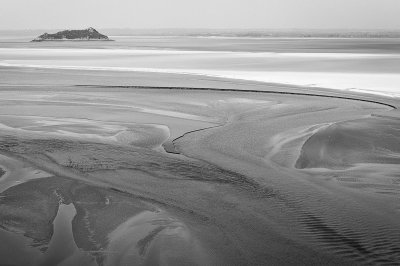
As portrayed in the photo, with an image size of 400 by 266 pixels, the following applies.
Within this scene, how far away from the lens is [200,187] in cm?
669

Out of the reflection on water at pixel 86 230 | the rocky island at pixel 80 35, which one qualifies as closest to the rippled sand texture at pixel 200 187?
the reflection on water at pixel 86 230

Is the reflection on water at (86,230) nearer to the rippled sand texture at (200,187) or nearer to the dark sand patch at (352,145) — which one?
the rippled sand texture at (200,187)

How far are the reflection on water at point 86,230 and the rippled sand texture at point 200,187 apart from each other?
1cm

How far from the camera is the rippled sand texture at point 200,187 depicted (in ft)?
15.7

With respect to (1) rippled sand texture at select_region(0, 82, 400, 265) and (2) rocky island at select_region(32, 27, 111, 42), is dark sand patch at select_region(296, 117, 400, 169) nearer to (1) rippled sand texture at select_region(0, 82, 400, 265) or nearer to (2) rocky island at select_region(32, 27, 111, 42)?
(1) rippled sand texture at select_region(0, 82, 400, 265)

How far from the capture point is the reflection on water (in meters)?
4.60

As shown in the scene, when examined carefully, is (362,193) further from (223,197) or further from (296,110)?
(296,110)

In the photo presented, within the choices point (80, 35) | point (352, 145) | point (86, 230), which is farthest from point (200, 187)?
point (80, 35)

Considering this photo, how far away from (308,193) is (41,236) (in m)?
3.27

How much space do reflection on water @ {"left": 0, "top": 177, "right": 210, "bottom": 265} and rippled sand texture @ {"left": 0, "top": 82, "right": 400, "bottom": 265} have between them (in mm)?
14

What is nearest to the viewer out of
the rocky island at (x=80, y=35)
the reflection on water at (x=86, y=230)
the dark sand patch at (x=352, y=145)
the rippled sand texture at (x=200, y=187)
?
the reflection on water at (x=86, y=230)

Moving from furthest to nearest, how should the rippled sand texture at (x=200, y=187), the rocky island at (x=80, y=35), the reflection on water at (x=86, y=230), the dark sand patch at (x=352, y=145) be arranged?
the rocky island at (x=80, y=35)
the dark sand patch at (x=352, y=145)
the rippled sand texture at (x=200, y=187)
the reflection on water at (x=86, y=230)

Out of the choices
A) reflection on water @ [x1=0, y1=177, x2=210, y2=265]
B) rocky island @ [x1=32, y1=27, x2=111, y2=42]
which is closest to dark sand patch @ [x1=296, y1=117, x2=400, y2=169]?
reflection on water @ [x1=0, y1=177, x2=210, y2=265]

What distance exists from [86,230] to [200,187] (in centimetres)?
191
